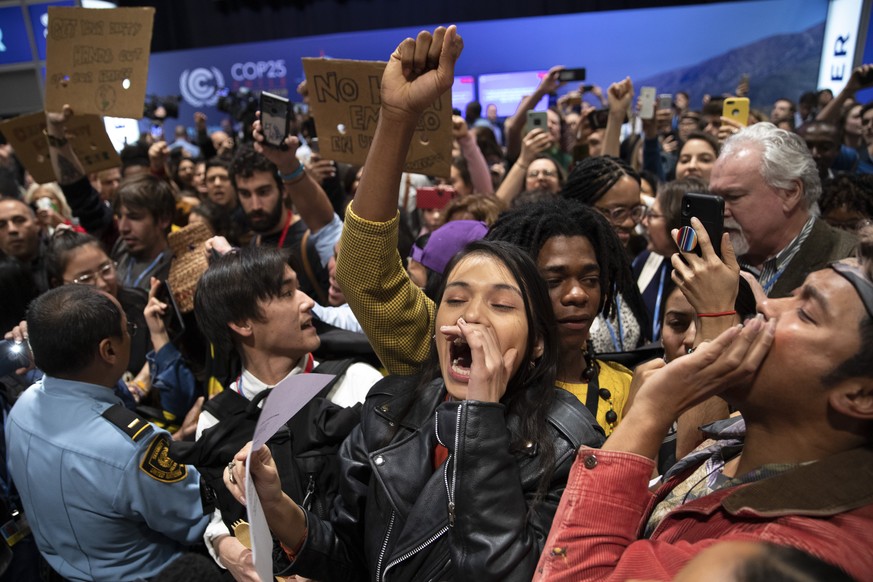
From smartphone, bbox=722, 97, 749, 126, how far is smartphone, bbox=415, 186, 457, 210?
1.73 metres

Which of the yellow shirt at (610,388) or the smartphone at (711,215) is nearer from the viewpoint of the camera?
the smartphone at (711,215)

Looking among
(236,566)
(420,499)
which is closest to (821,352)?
(420,499)

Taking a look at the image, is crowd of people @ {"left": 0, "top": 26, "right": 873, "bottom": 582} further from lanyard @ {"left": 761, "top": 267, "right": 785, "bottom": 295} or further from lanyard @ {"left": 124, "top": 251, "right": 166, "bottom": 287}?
lanyard @ {"left": 124, "top": 251, "right": 166, "bottom": 287}

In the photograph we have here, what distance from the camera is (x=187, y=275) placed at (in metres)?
2.73

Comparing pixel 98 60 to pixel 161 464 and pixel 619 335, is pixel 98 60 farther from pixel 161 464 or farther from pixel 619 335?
pixel 619 335

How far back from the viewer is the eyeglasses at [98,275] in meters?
2.94

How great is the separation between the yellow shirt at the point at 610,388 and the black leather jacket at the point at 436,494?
0.36m

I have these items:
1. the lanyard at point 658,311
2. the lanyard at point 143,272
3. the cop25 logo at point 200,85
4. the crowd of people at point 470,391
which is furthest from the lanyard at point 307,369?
the cop25 logo at point 200,85

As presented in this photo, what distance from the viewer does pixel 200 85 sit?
1471cm

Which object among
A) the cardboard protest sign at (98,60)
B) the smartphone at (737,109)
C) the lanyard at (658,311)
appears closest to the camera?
the lanyard at (658,311)

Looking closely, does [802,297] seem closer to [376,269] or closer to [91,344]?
[376,269]

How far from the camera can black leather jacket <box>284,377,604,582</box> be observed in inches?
45.4

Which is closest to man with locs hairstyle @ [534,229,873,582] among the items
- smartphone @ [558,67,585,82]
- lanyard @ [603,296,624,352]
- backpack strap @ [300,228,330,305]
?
lanyard @ [603,296,624,352]

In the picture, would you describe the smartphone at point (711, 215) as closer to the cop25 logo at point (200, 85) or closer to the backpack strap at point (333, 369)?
the backpack strap at point (333, 369)
